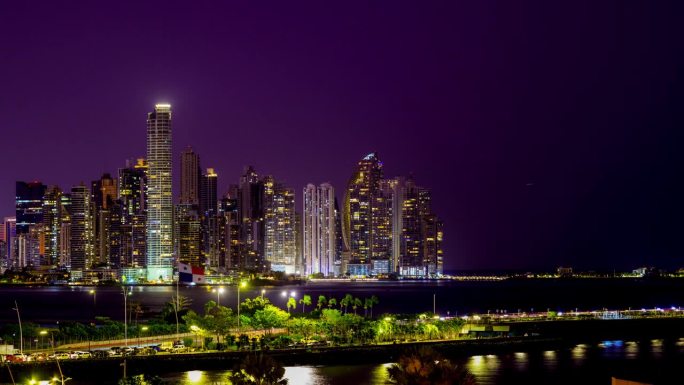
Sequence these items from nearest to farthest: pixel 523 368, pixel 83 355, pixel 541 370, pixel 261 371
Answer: pixel 261 371 < pixel 83 355 < pixel 541 370 < pixel 523 368

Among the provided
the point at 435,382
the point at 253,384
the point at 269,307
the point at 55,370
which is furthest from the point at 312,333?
the point at 435,382

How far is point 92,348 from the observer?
63562mm

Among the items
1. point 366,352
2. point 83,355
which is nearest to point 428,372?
point 83,355

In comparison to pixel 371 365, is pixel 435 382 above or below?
above

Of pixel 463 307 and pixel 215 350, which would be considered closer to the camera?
pixel 215 350

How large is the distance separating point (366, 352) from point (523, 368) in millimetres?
9962

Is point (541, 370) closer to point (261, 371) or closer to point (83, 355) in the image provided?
point (83, 355)

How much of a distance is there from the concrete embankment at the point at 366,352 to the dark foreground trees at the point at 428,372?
28.1 m

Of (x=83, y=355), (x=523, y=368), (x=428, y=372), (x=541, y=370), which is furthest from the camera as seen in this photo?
(x=523, y=368)

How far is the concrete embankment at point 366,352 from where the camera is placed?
182 ft

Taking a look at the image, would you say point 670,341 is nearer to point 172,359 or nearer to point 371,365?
point 371,365

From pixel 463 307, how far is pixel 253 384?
114633 mm

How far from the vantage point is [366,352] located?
64.5m

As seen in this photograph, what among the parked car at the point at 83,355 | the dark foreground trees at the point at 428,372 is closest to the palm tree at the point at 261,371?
the dark foreground trees at the point at 428,372
